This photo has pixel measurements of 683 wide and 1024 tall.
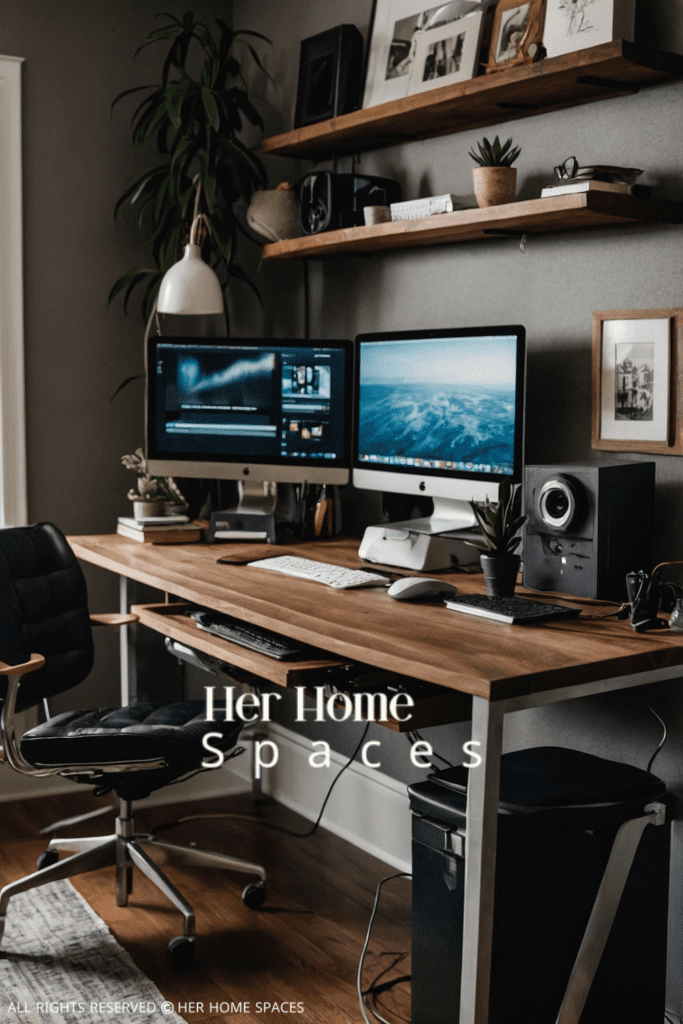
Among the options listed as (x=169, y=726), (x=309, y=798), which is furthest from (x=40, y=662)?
(x=309, y=798)

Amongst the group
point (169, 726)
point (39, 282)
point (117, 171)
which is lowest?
point (169, 726)

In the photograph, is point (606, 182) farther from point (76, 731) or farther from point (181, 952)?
point (181, 952)

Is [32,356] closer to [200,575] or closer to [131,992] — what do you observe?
[200,575]

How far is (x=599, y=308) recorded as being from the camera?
236 centimetres

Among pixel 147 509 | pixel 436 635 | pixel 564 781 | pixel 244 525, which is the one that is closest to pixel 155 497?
pixel 147 509

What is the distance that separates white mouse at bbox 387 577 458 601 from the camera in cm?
213

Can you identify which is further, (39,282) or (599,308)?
(39,282)

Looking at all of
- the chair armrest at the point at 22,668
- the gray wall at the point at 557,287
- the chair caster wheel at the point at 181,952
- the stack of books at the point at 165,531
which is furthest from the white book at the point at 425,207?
the chair caster wheel at the point at 181,952

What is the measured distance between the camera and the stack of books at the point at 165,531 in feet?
9.87

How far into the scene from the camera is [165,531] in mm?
3012

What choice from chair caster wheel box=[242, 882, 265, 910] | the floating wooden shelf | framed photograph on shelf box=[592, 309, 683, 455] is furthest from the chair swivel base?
the floating wooden shelf

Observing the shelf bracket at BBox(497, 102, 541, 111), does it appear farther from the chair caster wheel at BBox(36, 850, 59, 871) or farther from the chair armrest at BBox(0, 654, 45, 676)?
the chair caster wheel at BBox(36, 850, 59, 871)

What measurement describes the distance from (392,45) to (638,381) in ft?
4.08

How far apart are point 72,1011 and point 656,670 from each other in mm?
1407
